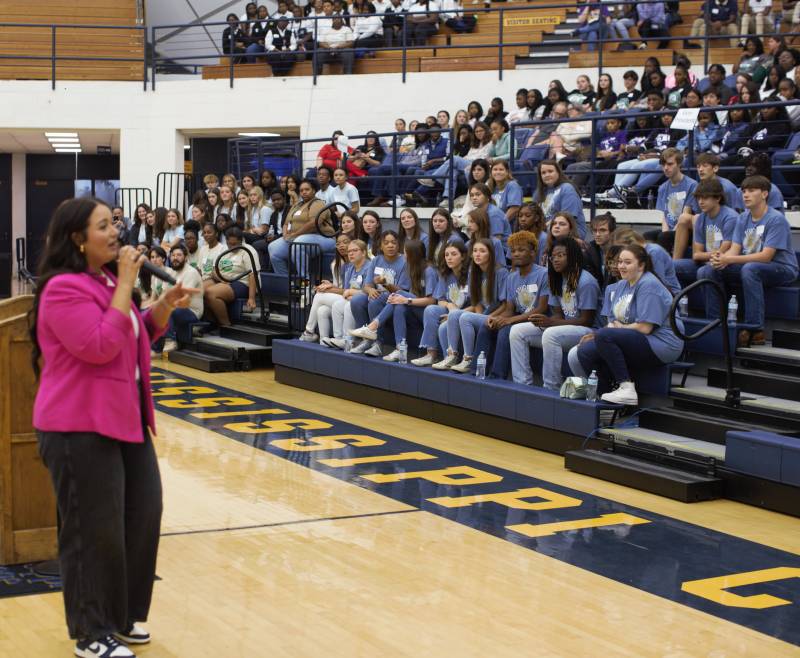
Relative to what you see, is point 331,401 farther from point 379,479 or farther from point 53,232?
point 53,232

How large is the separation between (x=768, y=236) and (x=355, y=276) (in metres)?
4.35

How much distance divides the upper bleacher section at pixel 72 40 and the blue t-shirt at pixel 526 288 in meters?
12.6

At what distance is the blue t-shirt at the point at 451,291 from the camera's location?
10.3 metres

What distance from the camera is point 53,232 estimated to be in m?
4.09

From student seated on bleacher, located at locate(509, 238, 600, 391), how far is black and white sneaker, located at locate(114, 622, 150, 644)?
498 centimetres

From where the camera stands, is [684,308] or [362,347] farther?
[362,347]

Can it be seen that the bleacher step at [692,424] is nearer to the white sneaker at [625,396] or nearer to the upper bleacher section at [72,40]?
the white sneaker at [625,396]

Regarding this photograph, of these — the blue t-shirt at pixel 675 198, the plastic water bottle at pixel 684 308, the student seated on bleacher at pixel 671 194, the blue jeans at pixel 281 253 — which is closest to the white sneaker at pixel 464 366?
the plastic water bottle at pixel 684 308

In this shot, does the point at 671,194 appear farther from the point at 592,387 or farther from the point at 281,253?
the point at 281,253

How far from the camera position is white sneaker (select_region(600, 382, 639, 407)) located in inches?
324

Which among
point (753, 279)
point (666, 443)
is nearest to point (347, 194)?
point (753, 279)

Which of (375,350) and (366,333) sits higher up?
(366,333)

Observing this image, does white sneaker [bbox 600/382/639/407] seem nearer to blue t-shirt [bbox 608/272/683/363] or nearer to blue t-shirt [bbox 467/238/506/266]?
blue t-shirt [bbox 608/272/683/363]

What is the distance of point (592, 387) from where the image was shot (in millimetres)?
8430
